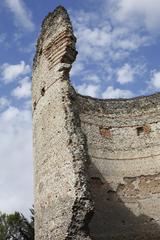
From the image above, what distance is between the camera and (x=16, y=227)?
19.7 meters

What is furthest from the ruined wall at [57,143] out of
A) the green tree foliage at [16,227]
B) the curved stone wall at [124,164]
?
the green tree foliage at [16,227]

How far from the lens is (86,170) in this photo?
25.2 feet

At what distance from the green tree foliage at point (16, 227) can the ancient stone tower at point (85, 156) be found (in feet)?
18.2

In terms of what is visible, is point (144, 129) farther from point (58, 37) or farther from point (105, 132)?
point (58, 37)

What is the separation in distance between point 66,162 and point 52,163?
728mm

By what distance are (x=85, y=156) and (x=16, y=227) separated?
13109mm

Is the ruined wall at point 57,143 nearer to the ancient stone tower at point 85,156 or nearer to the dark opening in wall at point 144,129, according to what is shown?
the ancient stone tower at point 85,156

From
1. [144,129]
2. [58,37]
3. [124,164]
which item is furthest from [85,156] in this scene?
[144,129]

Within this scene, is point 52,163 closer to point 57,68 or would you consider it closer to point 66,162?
point 66,162

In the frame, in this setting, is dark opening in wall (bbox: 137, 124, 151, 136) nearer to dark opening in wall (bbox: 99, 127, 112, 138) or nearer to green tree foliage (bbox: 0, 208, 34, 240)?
dark opening in wall (bbox: 99, 127, 112, 138)

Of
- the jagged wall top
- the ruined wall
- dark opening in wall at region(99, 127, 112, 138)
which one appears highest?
dark opening in wall at region(99, 127, 112, 138)

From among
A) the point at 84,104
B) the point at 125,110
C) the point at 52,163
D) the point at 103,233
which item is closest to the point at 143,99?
the point at 125,110

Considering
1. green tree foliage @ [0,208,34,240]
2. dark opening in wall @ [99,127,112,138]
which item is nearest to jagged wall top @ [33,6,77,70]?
dark opening in wall @ [99,127,112,138]

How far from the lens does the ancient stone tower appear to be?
7621mm
